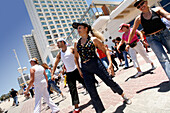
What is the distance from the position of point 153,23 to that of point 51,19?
67.3 meters

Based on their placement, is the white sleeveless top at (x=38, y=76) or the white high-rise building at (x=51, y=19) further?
the white high-rise building at (x=51, y=19)

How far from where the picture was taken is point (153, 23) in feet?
7.23

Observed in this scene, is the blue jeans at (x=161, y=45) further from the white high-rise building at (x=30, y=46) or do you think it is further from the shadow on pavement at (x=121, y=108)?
the white high-rise building at (x=30, y=46)

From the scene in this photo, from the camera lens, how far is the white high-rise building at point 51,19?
195 ft

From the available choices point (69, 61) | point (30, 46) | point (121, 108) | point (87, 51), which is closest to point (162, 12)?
point (87, 51)

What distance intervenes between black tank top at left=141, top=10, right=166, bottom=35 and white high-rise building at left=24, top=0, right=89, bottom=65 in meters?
54.5

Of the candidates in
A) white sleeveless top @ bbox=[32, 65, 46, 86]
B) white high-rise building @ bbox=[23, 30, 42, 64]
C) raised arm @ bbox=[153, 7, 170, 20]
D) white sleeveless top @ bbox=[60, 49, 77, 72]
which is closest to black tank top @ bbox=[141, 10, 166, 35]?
raised arm @ bbox=[153, 7, 170, 20]

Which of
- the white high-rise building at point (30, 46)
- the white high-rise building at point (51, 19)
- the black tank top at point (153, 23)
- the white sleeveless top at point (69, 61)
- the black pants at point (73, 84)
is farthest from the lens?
the white high-rise building at point (30, 46)

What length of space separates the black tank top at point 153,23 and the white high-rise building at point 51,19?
179 ft

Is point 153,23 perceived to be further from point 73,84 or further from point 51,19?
point 51,19

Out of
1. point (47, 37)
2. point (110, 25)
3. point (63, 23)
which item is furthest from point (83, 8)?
point (110, 25)

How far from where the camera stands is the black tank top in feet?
7.12

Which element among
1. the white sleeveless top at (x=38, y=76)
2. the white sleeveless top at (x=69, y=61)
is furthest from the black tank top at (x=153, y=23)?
the white sleeveless top at (x=38, y=76)

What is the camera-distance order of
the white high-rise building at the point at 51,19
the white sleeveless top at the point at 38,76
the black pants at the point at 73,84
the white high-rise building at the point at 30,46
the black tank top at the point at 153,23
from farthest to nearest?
the white high-rise building at the point at 30,46 < the white high-rise building at the point at 51,19 < the white sleeveless top at the point at 38,76 < the black pants at the point at 73,84 < the black tank top at the point at 153,23
